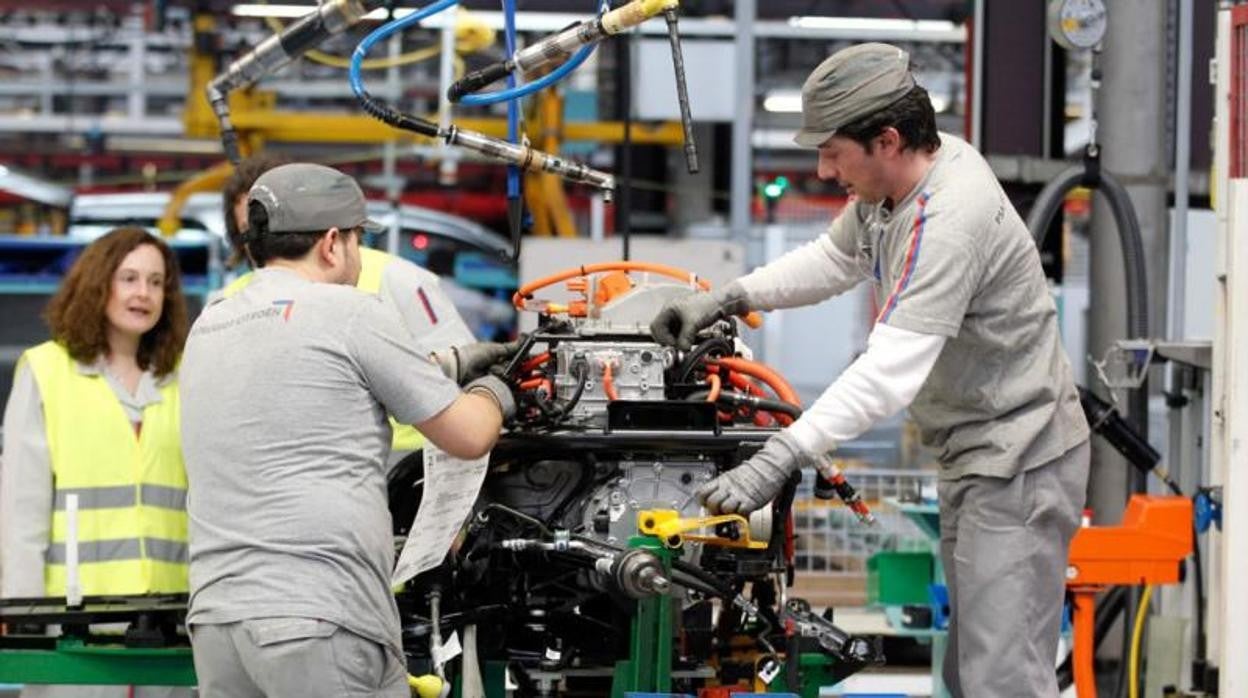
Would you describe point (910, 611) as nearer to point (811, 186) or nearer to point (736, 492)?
point (736, 492)

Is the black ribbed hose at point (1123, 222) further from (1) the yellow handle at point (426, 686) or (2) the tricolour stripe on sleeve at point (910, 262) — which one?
(1) the yellow handle at point (426, 686)

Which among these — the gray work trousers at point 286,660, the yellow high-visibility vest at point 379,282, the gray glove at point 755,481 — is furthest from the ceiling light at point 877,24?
the gray work trousers at point 286,660

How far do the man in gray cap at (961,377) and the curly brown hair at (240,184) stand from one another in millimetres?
1442

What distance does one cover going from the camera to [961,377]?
3.15 meters

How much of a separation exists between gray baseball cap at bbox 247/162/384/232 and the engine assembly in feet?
1.93

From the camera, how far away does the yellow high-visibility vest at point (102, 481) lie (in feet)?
12.6

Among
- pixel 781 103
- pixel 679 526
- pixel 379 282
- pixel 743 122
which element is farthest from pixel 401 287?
pixel 781 103

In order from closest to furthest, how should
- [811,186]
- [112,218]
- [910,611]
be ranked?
[910,611] → [112,218] → [811,186]

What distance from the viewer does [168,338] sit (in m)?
4.00

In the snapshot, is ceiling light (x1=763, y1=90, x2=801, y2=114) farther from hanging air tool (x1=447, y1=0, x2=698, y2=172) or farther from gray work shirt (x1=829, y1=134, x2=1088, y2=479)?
gray work shirt (x1=829, y1=134, x2=1088, y2=479)

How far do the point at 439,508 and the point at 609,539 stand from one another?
1.02ft

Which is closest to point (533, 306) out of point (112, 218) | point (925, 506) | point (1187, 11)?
point (925, 506)

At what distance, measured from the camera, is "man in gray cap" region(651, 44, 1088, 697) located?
2.95m

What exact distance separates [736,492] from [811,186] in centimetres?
1506
